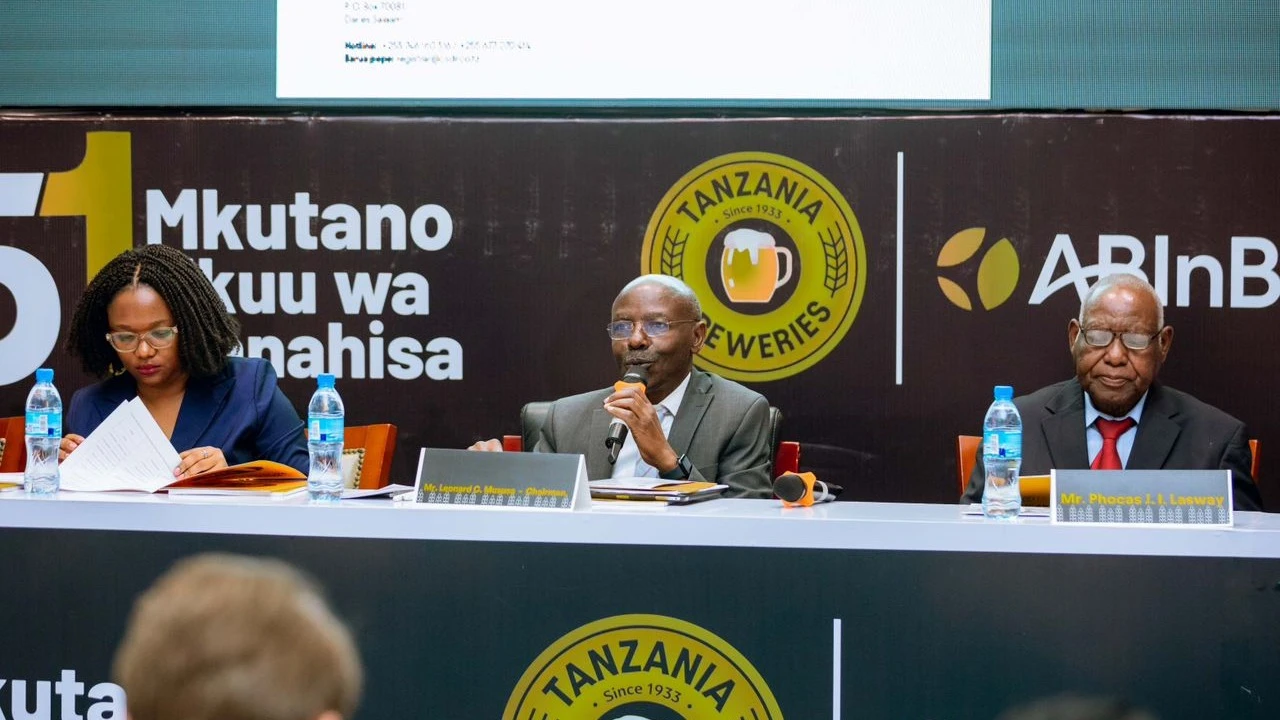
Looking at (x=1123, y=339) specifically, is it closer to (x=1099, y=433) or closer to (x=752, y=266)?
(x=1099, y=433)

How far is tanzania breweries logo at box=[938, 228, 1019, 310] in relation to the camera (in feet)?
14.6

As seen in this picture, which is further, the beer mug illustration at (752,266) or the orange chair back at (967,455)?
the beer mug illustration at (752,266)

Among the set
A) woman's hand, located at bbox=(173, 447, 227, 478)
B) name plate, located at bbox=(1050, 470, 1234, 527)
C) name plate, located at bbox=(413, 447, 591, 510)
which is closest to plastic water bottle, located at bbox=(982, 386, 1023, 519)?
name plate, located at bbox=(1050, 470, 1234, 527)

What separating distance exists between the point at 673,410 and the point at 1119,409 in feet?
3.95

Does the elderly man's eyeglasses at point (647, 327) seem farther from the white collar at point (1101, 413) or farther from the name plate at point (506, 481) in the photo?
the name plate at point (506, 481)

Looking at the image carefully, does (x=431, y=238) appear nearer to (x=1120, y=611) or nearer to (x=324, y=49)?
(x=324, y=49)

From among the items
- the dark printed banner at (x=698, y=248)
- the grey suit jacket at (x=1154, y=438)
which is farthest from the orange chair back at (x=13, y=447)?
the grey suit jacket at (x=1154, y=438)

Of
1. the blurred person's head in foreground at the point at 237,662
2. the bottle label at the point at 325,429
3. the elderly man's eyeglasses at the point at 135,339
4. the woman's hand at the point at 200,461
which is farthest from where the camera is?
the elderly man's eyeglasses at the point at 135,339

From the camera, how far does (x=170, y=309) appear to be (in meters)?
3.44

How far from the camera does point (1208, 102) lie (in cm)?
445

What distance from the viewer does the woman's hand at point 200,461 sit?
2.97m

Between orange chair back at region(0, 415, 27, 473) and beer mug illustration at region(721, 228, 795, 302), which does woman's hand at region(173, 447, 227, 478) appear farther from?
beer mug illustration at region(721, 228, 795, 302)

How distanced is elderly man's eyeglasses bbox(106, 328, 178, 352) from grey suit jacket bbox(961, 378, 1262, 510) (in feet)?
6.72

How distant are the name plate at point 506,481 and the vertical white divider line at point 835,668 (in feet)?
1.64
